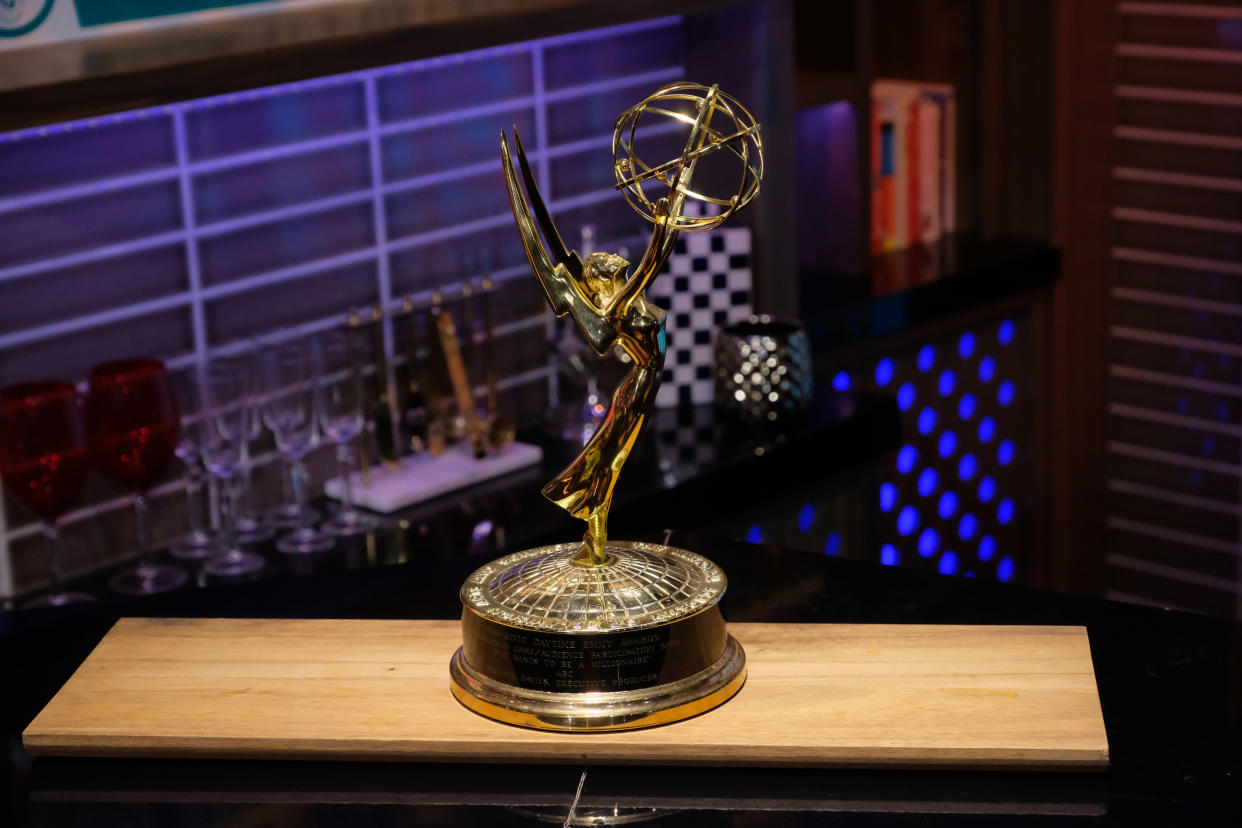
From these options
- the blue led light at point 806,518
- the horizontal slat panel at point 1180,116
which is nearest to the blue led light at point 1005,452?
the horizontal slat panel at point 1180,116

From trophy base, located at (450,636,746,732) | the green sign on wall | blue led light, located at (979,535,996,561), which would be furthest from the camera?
blue led light, located at (979,535,996,561)

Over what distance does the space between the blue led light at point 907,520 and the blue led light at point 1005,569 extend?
0.46 meters

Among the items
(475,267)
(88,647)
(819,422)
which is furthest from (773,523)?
(88,647)

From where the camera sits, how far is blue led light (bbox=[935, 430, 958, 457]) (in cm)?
399

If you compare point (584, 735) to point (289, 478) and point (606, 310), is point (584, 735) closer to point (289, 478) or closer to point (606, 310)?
point (606, 310)

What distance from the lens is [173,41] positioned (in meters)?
2.20

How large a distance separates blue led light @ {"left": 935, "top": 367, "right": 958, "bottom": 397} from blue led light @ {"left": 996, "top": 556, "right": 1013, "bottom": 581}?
55 cm

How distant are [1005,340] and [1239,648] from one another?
2.66m

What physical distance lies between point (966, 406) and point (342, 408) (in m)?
1.97

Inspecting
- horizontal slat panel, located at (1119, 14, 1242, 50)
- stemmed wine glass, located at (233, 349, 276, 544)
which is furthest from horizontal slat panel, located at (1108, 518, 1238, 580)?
stemmed wine glass, located at (233, 349, 276, 544)

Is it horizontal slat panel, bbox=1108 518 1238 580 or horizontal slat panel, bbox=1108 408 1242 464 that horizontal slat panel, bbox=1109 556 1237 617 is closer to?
horizontal slat panel, bbox=1108 518 1238 580

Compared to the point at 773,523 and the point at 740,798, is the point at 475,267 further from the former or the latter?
the point at 740,798

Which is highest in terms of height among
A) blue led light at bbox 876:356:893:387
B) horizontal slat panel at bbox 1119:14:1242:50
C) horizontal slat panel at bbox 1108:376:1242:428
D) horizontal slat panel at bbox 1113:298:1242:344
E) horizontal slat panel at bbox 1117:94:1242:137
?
horizontal slat panel at bbox 1119:14:1242:50

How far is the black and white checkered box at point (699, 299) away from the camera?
3.29 m
